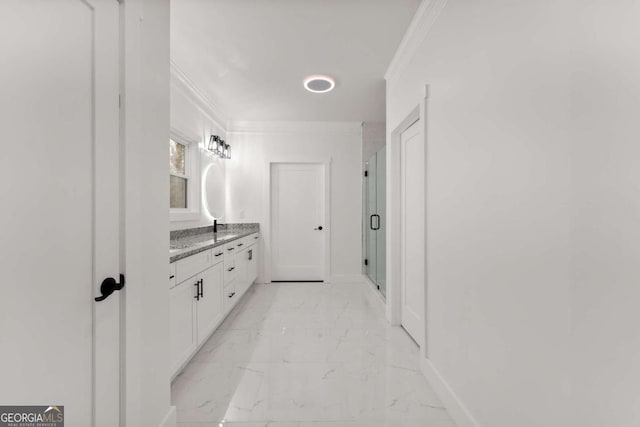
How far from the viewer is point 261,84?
3.13 m

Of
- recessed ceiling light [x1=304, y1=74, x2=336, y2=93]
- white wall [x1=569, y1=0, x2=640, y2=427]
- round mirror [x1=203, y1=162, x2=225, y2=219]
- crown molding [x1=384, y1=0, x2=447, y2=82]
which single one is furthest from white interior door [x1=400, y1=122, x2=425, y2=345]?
round mirror [x1=203, y1=162, x2=225, y2=219]

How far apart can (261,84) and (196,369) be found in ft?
9.38

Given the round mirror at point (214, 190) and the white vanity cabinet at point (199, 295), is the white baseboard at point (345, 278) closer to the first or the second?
the white vanity cabinet at point (199, 295)

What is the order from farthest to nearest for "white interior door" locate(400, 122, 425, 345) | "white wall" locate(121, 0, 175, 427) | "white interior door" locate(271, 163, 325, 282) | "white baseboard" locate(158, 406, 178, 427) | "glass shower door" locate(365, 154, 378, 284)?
"white interior door" locate(271, 163, 325, 282), "glass shower door" locate(365, 154, 378, 284), "white interior door" locate(400, 122, 425, 345), "white baseboard" locate(158, 406, 178, 427), "white wall" locate(121, 0, 175, 427)

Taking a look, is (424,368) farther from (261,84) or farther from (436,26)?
(261,84)

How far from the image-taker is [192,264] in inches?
78.6

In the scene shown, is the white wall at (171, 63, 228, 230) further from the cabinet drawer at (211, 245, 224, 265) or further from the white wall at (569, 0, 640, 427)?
the white wall at (569, 0, 640, 427)

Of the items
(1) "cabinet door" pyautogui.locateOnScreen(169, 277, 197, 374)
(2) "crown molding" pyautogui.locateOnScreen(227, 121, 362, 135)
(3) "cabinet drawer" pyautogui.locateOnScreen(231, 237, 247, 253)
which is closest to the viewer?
(1) "cabinet door" pyautogui.locateOnScreen(169, 277, 197, 374)

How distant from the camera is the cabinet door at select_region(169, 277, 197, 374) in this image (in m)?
1.75

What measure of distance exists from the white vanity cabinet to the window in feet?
2.70

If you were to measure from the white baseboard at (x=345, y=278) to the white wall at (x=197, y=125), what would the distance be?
206 centimetres

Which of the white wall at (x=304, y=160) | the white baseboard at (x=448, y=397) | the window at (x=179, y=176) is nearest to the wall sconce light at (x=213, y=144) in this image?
the window at (x=179, y=176)

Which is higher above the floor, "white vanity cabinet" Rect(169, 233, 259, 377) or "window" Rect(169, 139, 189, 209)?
"window" Rect(169, 139, 189, 209)

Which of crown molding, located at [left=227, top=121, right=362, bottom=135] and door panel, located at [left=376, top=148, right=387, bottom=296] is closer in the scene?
door panel, located at [left=376, top=148, right=387, bottom=296]
